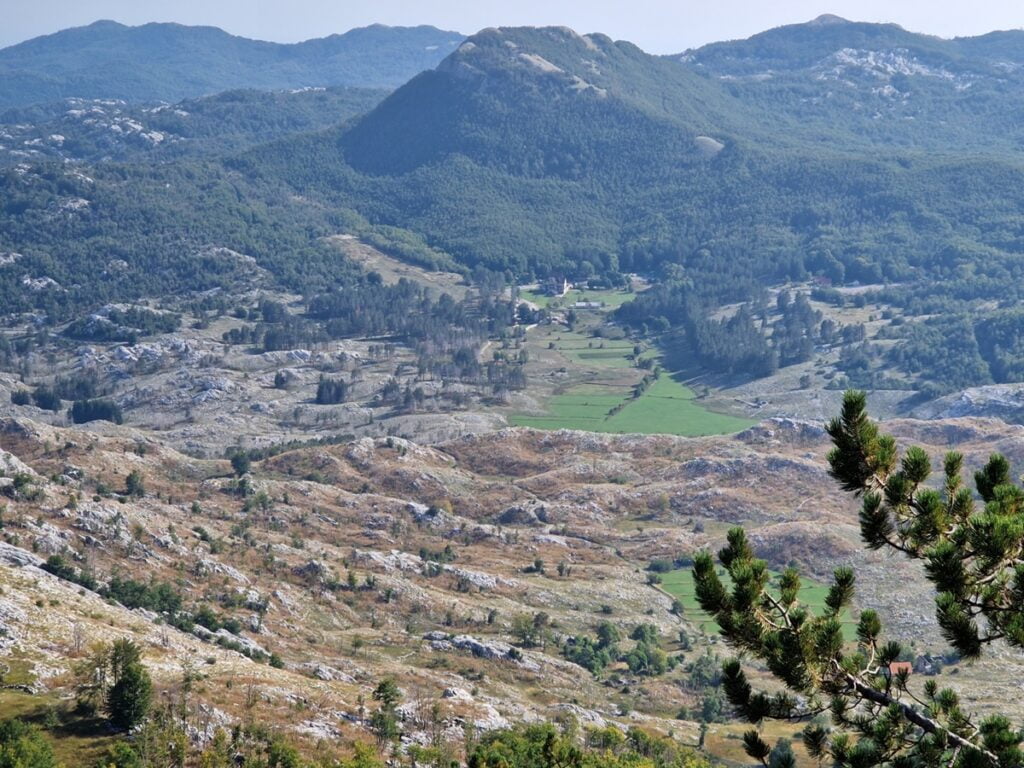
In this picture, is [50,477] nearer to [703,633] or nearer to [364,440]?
[364,440]

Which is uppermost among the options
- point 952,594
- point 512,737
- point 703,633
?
point 952,594

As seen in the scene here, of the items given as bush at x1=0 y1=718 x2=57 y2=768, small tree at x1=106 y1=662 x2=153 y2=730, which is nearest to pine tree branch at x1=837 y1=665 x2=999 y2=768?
bush at x1=0 y1=718 x2=57 y2=768

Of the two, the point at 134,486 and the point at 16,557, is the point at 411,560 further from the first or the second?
the point at 16,557

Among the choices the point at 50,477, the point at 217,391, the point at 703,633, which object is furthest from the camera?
the point at 217,391

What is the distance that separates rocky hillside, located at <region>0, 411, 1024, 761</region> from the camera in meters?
78.2

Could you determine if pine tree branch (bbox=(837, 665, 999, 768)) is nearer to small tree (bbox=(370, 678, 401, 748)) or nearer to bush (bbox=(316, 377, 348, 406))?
small tree (bbox=(370, 678, 401, 748))

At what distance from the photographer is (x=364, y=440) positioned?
148000 millimetres

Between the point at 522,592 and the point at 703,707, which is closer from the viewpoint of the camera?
the point at 703,707

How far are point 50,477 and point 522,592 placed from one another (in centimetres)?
4157

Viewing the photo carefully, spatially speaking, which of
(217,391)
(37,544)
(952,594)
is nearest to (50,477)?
(37,544)

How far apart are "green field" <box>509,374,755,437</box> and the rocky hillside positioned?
20683 millimetres

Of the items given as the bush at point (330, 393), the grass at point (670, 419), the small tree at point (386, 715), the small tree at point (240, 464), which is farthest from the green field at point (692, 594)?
the bush at point (330, 393)

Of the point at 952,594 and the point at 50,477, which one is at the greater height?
the point at 952,594

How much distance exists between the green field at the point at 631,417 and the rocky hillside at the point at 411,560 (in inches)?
814
